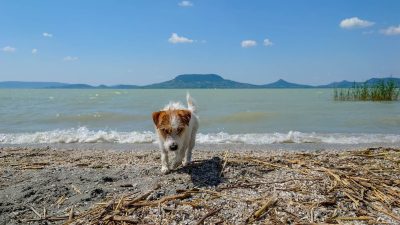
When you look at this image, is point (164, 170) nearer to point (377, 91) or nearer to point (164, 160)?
point (164, 160)

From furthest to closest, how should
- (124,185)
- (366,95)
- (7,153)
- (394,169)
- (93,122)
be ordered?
(366,95) < (93,122) < (7,153) < (394,169) < (124,185)

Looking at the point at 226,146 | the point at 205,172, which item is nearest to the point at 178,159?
A: the point at 205,172

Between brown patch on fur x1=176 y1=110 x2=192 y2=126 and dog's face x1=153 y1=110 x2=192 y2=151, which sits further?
brown patch on fur x1=176 y1=110 x2=192 y2=126

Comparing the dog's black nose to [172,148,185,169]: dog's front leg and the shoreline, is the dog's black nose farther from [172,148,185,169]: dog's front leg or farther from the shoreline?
the shoreline

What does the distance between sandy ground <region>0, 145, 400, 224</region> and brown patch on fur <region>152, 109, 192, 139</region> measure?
76 centimetres

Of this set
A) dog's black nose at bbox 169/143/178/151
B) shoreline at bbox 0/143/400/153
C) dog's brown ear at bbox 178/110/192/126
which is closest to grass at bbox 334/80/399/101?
shoreline at bbox 0/143/400/153

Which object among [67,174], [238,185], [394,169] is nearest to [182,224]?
[238,185]

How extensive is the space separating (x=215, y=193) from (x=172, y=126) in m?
1.72

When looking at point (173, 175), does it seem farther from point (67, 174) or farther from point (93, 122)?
point (93, 122)

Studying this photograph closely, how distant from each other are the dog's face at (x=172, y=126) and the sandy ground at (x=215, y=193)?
55 centimetres

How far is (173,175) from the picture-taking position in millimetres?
6305

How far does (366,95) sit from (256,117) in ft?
51.3

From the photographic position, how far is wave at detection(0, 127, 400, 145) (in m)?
13.2

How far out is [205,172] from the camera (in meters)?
6.36
